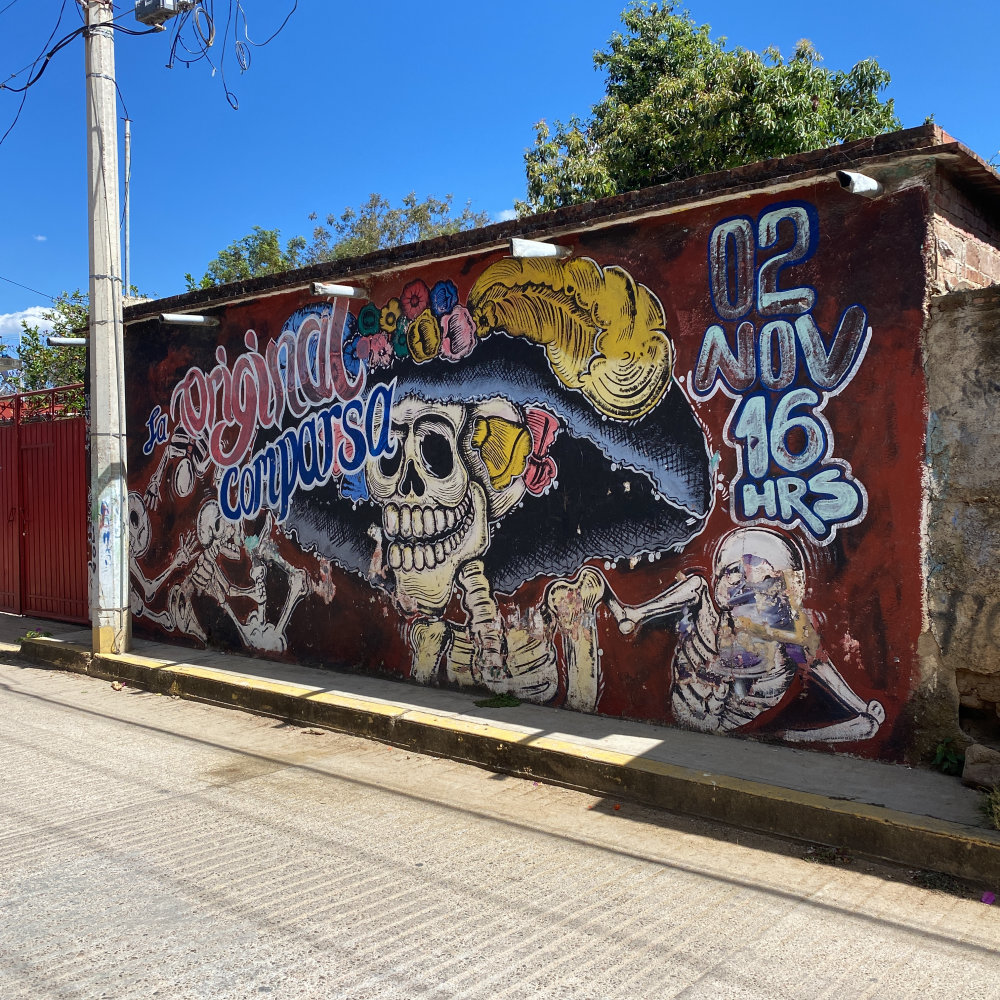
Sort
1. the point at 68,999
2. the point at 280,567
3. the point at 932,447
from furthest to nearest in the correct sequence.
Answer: the point at 280,567
the point at 932,447
the point at 68,999

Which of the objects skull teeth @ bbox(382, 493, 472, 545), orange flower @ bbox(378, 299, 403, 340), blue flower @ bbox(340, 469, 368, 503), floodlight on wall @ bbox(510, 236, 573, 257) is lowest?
skull teeth @ bbox(382, 493, 472, 545)

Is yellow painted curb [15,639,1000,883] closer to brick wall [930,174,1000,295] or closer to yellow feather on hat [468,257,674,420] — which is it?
yellow feather on hat [468,257,674,420]

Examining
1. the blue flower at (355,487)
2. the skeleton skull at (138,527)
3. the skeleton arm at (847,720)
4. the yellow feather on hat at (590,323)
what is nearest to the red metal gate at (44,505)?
the skeleton skull at (138,527)

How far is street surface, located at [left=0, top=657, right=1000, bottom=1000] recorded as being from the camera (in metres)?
3.24

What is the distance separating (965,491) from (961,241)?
1.48 meters

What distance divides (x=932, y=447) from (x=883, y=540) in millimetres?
564

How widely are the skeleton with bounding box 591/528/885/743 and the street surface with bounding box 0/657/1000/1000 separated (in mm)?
1046

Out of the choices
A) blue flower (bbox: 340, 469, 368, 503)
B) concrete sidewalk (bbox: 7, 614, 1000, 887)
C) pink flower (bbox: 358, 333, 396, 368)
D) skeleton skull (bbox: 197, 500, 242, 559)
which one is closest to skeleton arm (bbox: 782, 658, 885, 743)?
concrete sidewalk (bbox: 7, 614, 1000, 887)

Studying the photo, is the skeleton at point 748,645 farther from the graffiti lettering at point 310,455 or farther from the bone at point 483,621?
the graffiti lettering at point 310,455

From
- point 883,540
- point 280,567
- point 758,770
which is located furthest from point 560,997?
point 280,567

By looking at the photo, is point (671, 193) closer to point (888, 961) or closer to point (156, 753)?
point (888, 961)

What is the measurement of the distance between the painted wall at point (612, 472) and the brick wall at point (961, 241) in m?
0.16

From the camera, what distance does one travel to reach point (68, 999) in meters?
3.10

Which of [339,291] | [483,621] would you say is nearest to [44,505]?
[339,291]
